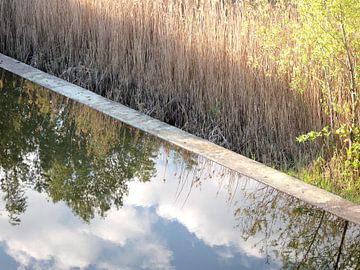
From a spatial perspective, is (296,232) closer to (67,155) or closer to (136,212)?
(136,212)

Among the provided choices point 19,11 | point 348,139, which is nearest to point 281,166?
point 348,139

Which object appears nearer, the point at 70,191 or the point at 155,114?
the point at 70,191

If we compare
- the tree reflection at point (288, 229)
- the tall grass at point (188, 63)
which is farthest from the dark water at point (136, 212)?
the tall grass at point (188, 63)

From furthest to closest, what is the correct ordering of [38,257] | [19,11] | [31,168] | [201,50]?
[19,11] < [201,50] < [31,168] < [38,257]

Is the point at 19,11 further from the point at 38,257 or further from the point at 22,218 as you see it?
the point at 38,257

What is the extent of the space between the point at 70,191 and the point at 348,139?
1.32 meters

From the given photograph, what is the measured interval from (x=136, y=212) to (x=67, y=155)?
698 mm

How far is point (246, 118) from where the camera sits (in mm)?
3875

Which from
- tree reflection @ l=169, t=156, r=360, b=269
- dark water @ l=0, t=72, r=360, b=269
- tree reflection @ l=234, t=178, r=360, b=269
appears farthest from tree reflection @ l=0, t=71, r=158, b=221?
tree reflection @ l=234, t=178, r=360, b=269

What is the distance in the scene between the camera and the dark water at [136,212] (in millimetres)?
2664

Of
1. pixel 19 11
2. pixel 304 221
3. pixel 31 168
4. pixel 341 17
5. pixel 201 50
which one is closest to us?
pixel 304 221

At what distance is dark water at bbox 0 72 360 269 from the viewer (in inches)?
105

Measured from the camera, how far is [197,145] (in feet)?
12.0

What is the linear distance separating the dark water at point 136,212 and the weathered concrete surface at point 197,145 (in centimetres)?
5
